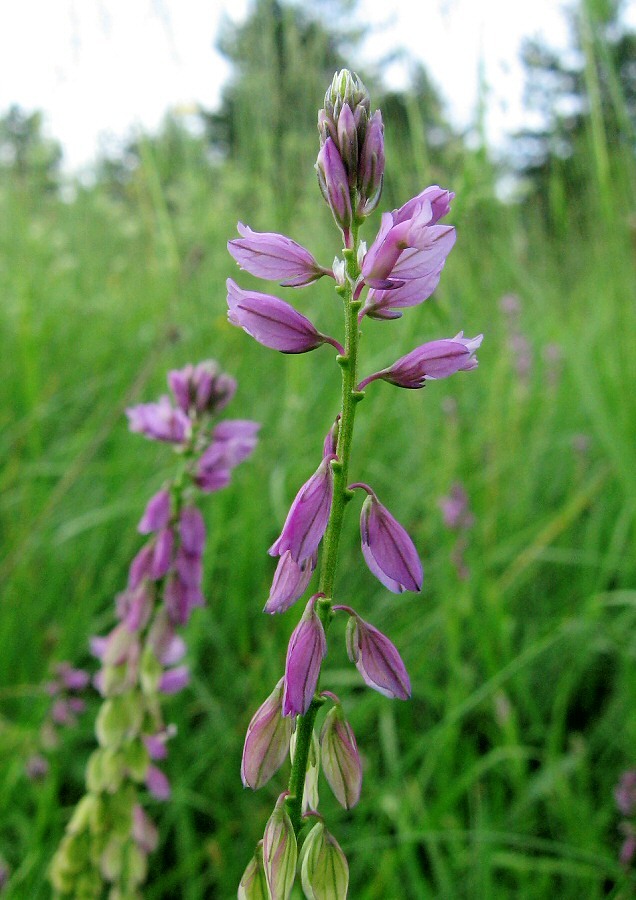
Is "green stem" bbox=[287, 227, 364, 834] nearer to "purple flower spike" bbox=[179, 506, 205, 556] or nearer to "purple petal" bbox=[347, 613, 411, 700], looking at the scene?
"purple petal" bbox=[347, 613, 411, 700]

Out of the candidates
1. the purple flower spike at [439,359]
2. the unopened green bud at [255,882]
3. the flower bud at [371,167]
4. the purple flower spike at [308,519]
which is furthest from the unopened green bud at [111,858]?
the flower bud at [371,167]

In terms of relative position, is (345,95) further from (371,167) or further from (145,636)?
(145,636)

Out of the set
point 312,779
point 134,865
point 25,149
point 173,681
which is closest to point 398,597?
point 173,681

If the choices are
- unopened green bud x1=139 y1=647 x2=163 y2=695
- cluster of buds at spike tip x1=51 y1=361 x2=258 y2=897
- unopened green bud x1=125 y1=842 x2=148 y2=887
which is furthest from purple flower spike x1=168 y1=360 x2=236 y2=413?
unopened green bud x1=125 y1=842 x2=148 y2=887

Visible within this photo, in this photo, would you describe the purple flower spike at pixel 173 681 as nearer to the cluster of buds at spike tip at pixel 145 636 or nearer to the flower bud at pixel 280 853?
the cluster of buds at spike tip at pixel 145 636

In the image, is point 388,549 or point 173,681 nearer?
point 388,549

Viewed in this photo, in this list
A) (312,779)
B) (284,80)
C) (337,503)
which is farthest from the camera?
(284,80)
